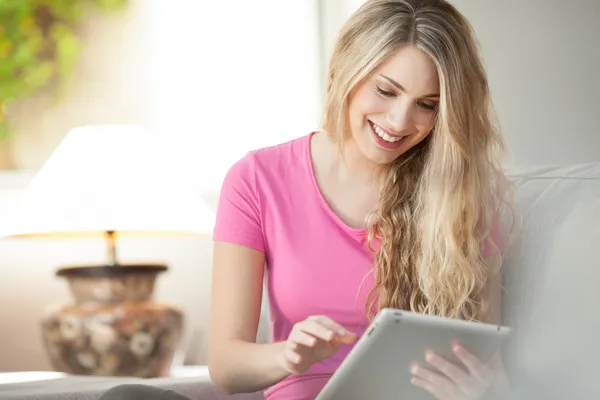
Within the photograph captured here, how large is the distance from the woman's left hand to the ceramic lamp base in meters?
1.11

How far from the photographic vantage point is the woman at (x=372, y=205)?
1271 millimetres

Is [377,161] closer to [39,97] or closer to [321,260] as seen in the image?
[321,260]

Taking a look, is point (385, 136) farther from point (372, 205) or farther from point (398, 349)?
point (398, 349)

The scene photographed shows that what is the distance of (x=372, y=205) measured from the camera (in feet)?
4.67

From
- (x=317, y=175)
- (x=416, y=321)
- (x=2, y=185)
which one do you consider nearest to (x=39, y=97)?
(x=2, y=185)

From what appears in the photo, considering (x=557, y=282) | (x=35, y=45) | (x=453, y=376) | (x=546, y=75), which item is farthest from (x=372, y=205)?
(x=35, y=45)

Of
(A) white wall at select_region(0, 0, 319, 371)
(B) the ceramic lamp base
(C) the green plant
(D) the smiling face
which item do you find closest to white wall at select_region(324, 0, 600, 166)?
(D) the smiling face

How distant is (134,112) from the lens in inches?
96.3

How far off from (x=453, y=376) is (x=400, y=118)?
0.41 metres

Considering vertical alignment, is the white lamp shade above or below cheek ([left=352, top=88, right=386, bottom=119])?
below

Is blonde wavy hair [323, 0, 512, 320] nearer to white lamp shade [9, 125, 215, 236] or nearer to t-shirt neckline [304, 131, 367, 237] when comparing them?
t-shirt neckline [304, 131, 367, 237]

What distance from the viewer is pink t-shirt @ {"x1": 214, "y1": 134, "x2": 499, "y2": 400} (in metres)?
1.34

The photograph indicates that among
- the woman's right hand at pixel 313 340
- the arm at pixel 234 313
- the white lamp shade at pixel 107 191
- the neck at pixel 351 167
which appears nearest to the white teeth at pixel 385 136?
the neck at pixel 351 167

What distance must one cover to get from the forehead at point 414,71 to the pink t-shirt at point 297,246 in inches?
9.5
